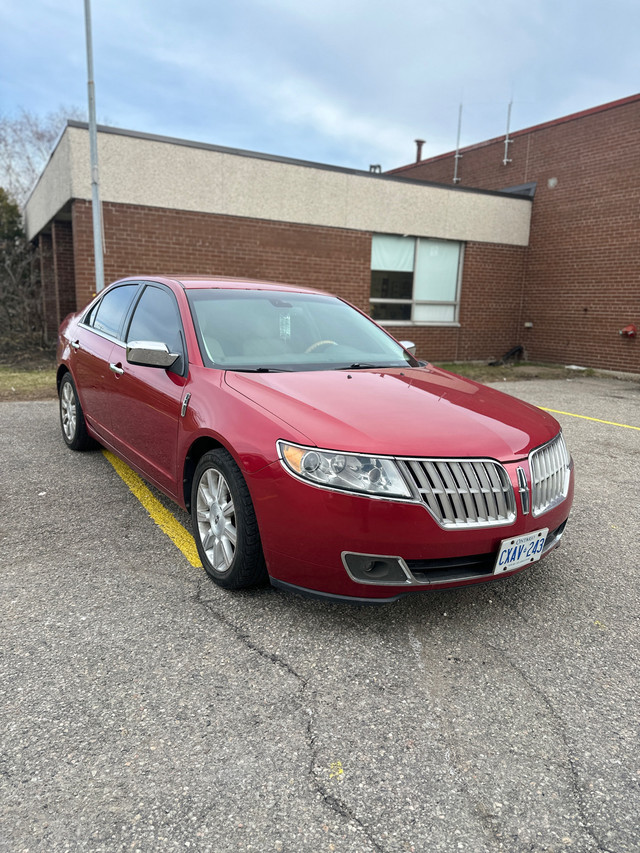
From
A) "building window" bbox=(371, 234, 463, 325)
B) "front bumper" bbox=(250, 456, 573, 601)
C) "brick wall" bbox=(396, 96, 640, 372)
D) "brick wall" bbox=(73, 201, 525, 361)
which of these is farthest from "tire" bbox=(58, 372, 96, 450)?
"brick wall" bbox=(396, 96, 640, 372)

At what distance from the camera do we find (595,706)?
236 cm

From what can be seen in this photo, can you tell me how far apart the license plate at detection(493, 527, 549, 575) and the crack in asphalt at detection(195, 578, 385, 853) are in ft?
3.20

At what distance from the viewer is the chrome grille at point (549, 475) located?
9.20ft

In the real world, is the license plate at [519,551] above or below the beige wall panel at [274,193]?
below

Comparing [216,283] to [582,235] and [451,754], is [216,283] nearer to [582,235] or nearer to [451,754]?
[451,754]

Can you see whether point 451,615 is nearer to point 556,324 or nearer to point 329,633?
point 329,633

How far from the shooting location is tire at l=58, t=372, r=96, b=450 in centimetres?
536

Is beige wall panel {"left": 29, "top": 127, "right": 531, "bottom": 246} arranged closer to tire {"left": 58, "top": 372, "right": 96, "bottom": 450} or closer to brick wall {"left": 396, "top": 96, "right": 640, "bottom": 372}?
brick wall {"left": 396, "top": 96, "right": 640, "bottom": 372}

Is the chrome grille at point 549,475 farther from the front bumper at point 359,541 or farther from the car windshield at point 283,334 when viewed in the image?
the car windshield at point 283,334

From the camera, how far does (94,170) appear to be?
9.65m

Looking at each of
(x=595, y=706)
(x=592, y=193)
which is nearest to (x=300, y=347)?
(x=595, y=706)

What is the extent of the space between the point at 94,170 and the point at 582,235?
10.3 metres

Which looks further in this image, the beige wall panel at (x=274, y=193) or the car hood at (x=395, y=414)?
the beige wall panel at (x=274, y=193)

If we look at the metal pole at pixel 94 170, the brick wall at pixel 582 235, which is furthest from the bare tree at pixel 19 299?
the brick wall at pixel 582 235
